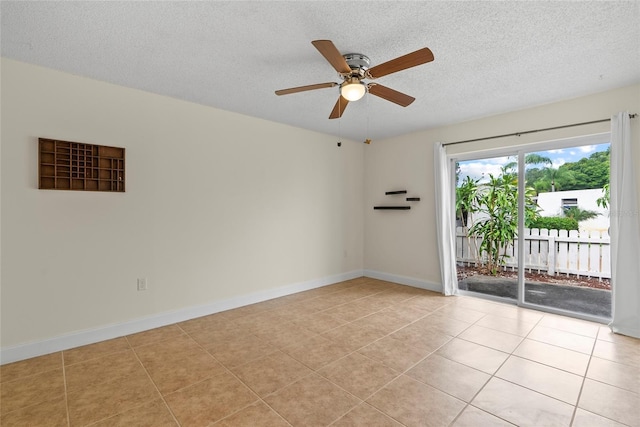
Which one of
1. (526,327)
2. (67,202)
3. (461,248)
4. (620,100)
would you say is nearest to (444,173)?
(461,248)

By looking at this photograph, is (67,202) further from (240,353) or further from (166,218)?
(240,353)

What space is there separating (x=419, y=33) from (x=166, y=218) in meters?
3.07

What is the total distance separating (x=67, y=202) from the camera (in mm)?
2773

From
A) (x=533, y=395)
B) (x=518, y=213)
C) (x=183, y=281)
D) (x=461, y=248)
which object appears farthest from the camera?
(x=461, y=248)

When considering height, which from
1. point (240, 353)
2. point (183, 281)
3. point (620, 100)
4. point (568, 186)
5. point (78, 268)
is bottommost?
point (240, 353)

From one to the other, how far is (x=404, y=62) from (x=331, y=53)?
50cm

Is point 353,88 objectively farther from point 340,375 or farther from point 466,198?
point 466,198

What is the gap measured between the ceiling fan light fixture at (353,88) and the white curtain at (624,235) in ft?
9.35

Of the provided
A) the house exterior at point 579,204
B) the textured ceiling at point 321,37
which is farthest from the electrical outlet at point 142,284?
the house exterior at point 579,204

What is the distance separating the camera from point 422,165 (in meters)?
4.81

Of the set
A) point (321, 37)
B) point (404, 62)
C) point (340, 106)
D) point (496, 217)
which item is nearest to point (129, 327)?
point (340, 106)

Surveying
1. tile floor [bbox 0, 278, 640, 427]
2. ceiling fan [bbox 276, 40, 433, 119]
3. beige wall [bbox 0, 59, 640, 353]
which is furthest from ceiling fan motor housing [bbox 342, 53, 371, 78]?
tile floor [bbox 0, 278, 640, 427]

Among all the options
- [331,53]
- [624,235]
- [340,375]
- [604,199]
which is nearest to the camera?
[331,53]

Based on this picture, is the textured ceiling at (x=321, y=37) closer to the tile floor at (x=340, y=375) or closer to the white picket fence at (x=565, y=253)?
the white picket fence at (x=565, y=253)
